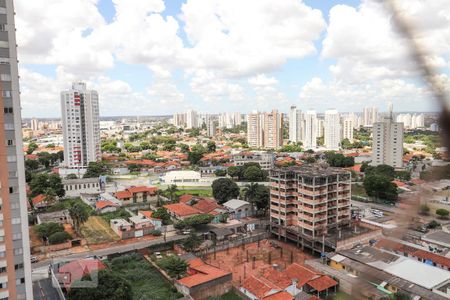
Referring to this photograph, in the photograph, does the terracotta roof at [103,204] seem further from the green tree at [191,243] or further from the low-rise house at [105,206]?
the green tree at [191,243]

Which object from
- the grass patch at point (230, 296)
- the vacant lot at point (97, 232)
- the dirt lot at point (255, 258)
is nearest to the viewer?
the grass patch at point (230, 296)

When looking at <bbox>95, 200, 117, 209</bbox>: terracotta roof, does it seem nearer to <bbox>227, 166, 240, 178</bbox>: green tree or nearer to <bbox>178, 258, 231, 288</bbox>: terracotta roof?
<bbox>178, 258, 231, 288</bbox>: terracotta roof

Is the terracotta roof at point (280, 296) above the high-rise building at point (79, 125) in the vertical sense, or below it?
below

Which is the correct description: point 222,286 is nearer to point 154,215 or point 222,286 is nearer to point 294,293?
point 294,293

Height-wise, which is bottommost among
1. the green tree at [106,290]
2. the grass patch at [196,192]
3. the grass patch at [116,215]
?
the grass patch at [196,192]

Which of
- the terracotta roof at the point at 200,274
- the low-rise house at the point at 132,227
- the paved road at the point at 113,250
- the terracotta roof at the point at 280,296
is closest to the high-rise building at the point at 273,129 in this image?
the low-rise house at the point at 132,227

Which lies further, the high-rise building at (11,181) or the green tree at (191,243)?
the green tree at (191,243)

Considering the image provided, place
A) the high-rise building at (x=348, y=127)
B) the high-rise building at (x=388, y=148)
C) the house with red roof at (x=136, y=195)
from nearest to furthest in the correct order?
1. the house with red roof at (x=136, y=195)
2. the high-rise building at (x=388, y=148)
3. the high-rise building at (x=348, y=127)
